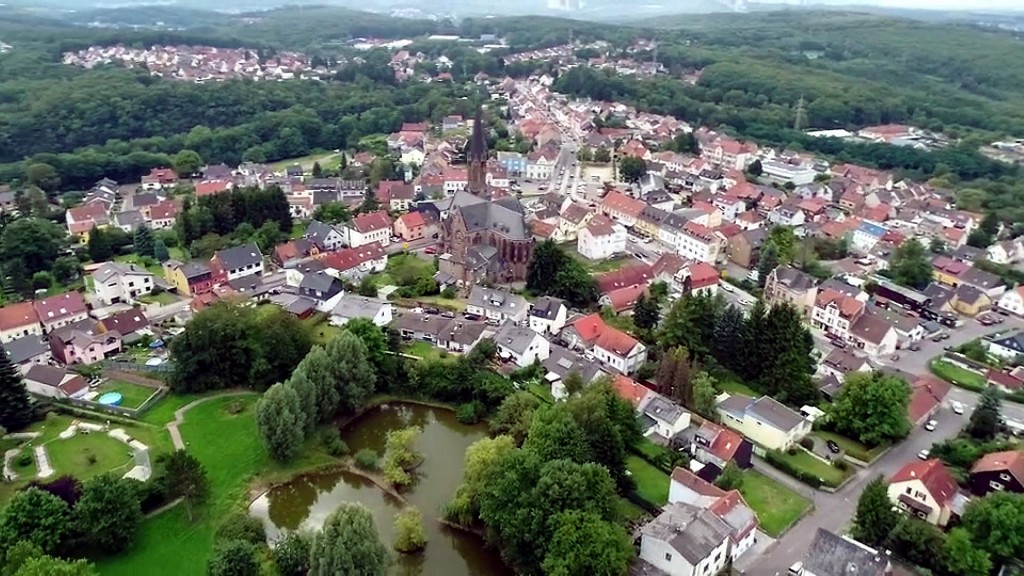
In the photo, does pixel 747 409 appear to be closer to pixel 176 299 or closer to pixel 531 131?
pixel 176 299

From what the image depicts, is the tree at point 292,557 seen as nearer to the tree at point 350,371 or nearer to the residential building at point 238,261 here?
the tree at point 350,371

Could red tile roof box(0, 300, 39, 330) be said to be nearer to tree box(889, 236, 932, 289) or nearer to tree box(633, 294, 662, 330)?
tree box(633, 294, 662, 330)

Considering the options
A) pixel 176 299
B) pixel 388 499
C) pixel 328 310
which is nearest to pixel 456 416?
pixel 388 499

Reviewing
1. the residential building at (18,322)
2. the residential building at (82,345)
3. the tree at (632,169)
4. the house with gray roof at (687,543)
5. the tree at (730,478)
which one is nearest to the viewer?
the house with gray roof at (687,543)

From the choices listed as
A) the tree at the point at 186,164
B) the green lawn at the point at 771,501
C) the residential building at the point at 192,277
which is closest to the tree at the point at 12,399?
the residential building at the point at 192,277

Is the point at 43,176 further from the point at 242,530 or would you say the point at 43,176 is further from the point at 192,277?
the point at 242,530

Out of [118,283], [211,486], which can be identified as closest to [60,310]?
[118,283]
